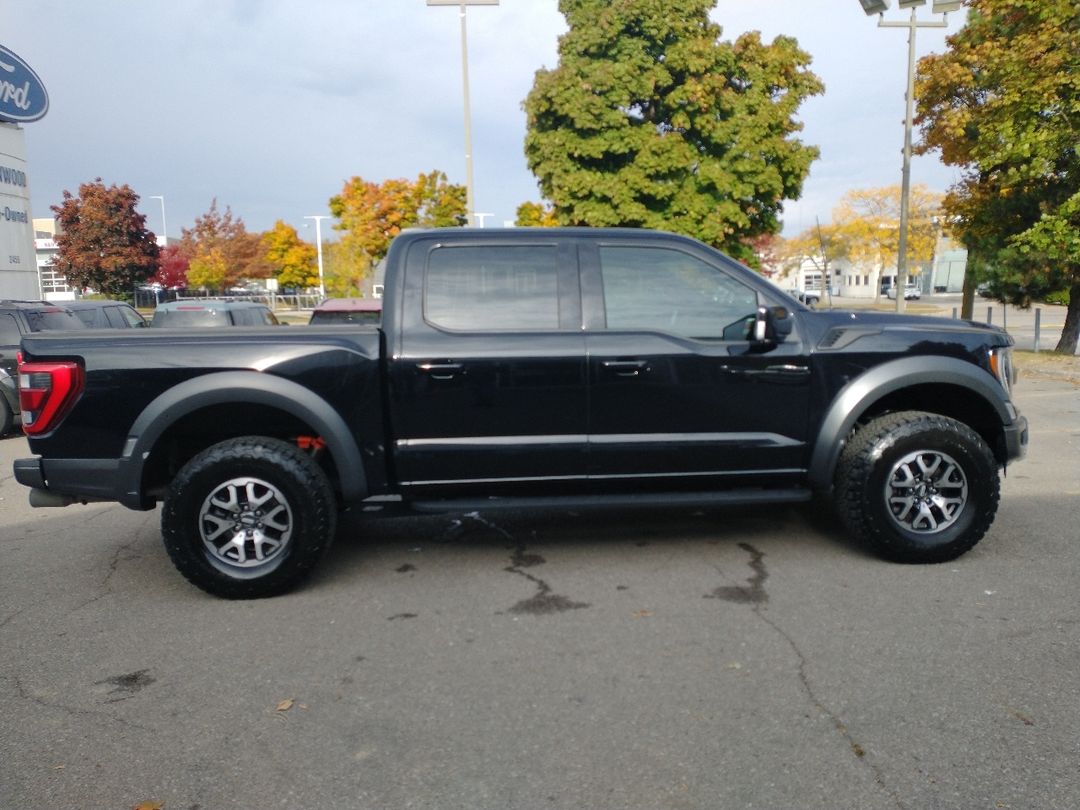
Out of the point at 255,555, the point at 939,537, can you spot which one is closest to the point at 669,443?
the point at 939,537

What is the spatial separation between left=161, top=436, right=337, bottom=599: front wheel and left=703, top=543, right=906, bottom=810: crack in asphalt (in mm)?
2156

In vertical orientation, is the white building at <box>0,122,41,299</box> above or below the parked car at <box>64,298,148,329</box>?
above

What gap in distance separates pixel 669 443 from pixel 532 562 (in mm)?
1135

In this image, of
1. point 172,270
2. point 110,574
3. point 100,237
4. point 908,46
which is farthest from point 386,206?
point 110,574

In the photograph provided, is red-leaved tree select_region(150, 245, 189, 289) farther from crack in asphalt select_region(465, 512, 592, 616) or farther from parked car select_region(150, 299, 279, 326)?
crack in asphalt select_region(465, 512, 592, 616)

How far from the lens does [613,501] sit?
4676 mm

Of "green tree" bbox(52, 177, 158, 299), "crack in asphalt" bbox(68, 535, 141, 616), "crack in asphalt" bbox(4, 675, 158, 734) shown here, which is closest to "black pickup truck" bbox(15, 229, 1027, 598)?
"crack in asphalt" bbox(68, 535, 141, 616)

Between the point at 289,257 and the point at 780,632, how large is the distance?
5884cm

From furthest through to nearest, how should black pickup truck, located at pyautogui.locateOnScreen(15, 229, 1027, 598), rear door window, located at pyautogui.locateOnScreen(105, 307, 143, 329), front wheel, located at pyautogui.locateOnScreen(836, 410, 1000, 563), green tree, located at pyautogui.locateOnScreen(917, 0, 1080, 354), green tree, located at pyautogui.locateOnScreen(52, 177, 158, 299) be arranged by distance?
green tree, located at pyautogui.locateOnScreen(52, 177, 158, 299)
green tree, located at pyautogui.locateOnScreen(917, 0, 1080, 354)
rear door window, located at pyautogui.locateOnScreen(105, 307, 143, 329)
front wheel, located at pyautogui.locateOnScreen(836, 410, 1000, 563)
black pickup truck, located at pyautogui.locateOnScreen(15, 229, 1027, 598)

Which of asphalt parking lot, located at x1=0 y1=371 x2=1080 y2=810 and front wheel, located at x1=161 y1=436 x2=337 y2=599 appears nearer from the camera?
asphalt parking lot, located at x1=0 y1=371 x2=1080 y2=810

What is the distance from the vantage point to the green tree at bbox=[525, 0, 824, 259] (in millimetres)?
19250

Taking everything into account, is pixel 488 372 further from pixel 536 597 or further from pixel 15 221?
pixel 15 221

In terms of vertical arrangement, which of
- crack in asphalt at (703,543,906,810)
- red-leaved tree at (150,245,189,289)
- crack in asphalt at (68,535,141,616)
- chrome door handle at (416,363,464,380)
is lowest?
crack in asphalt at (68,535,141,616)

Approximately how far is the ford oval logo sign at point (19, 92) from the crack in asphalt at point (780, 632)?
2072 centimetres
